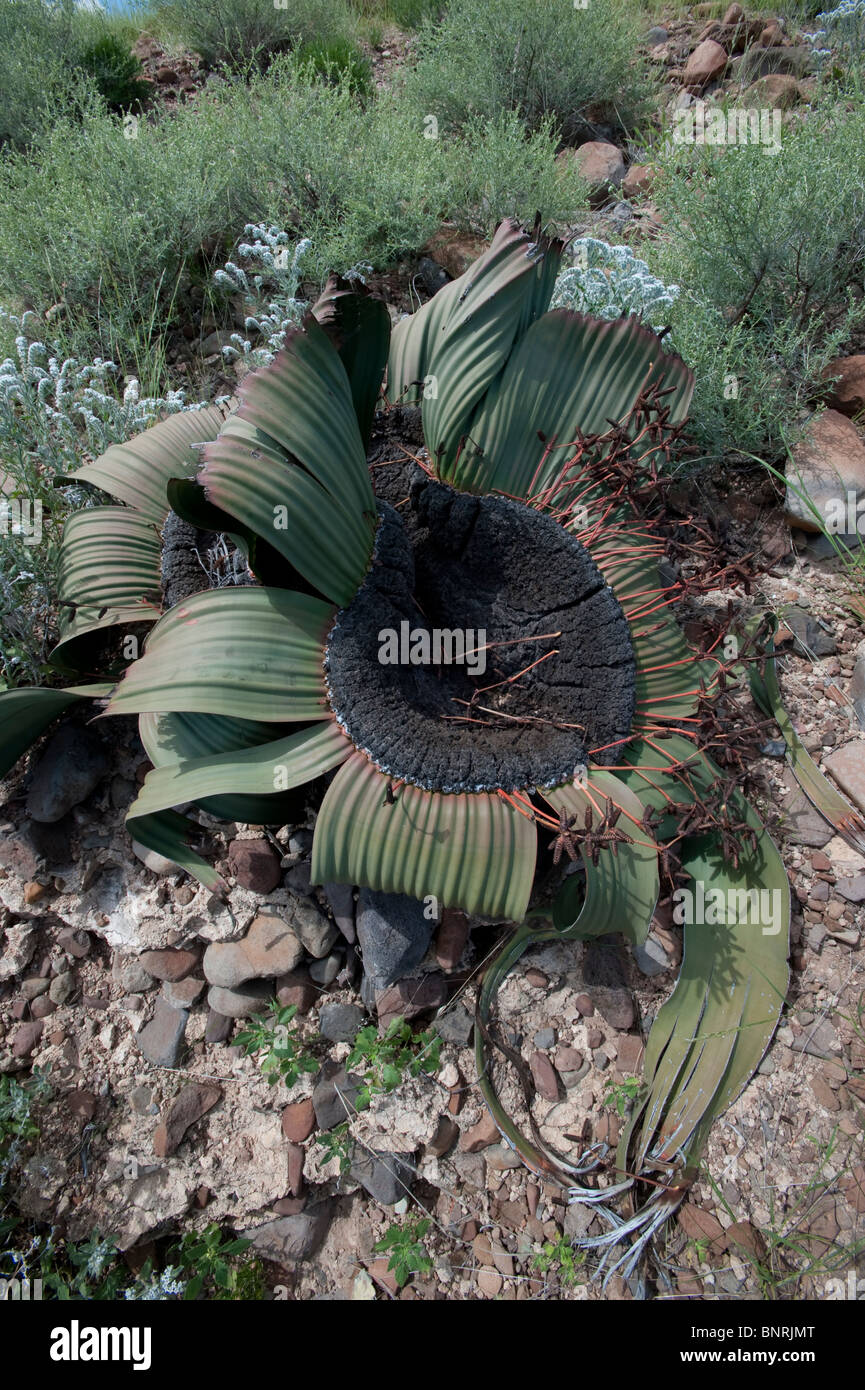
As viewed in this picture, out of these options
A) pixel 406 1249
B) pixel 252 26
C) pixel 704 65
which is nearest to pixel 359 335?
pixel 406 1249

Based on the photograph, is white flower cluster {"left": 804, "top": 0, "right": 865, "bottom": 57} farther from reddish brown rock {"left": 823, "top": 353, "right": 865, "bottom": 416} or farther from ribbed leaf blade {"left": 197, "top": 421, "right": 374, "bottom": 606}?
ribbed leaf blade {"left": 197, "top": 421, "right": 374, "bottom": 606}

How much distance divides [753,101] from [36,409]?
2893mm

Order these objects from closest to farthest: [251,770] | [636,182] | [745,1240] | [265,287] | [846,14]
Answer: [251,770]
[745,1240]
[265,287]
[636,182]
[846,14]

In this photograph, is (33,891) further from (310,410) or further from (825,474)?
(825,474)

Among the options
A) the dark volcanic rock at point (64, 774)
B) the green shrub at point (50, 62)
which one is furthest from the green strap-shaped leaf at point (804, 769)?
the green shrub at point (50, 62)

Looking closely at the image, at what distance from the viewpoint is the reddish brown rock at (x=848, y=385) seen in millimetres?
2072

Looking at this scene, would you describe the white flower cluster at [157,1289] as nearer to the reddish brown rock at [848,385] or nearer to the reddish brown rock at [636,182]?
the reddish brown rock at [848,385]

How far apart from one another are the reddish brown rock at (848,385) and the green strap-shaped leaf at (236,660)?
1.67 metres

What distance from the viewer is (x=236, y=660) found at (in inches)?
45.4

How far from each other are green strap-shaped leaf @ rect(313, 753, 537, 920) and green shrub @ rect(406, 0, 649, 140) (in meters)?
3.17

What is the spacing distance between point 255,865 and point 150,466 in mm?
818

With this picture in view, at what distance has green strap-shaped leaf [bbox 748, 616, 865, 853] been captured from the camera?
5.24ft

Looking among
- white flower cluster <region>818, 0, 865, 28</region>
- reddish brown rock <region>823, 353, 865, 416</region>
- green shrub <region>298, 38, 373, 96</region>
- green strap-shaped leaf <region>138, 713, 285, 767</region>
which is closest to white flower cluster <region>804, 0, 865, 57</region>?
white flower cluster <region>818, 0, 865, 28</region>

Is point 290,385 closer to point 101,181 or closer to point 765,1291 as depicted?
point 765,1291
